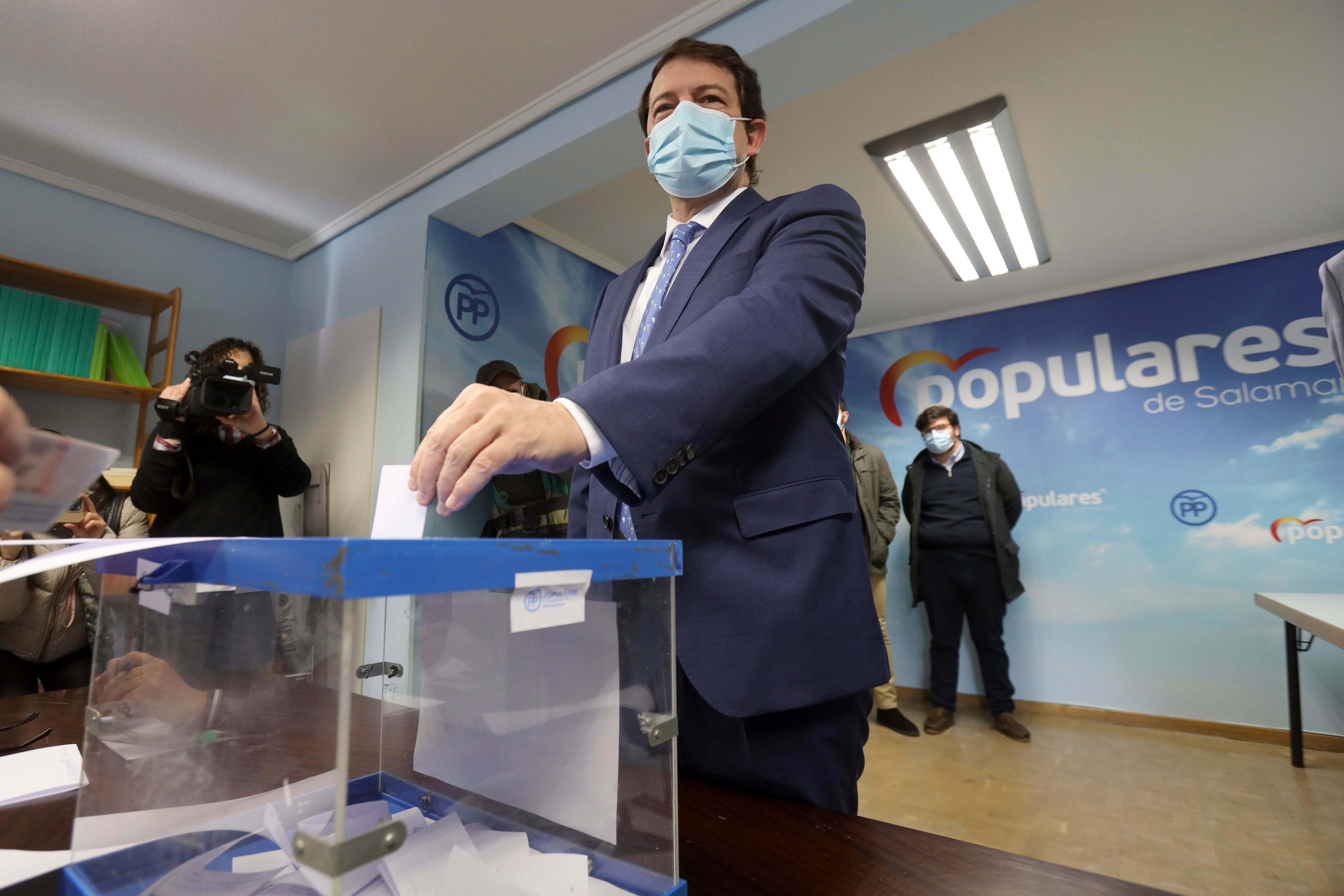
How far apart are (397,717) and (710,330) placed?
0.37 metres

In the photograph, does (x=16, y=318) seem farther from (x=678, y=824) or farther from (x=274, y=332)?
(x=678, y=824)

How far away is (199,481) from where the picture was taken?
2.12m

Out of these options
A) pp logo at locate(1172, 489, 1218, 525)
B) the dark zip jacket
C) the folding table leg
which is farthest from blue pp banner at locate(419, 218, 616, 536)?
the folding table leg

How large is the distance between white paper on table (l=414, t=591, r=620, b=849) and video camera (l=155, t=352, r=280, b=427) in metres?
1.76

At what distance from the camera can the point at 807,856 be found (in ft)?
1.47

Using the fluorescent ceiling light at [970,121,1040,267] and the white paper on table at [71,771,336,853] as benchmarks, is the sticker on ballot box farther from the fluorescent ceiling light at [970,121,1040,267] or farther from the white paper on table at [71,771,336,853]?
the fluorescent ceiling light at [970,121,1040,267]

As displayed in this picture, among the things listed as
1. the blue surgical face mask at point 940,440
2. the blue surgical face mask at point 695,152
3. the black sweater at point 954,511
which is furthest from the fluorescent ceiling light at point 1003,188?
the blue surgical face mask at point 695,152

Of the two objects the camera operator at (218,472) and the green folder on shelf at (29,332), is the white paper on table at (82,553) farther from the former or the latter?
the green folder on shelf at (29,332)

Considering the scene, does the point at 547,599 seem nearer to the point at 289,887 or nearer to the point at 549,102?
the point at 289,887

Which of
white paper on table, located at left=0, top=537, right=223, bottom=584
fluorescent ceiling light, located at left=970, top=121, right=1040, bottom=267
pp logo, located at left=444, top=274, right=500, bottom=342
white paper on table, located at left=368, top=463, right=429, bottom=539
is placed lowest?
white paper on table, located at left=0, top=537, right=223, bottom=584

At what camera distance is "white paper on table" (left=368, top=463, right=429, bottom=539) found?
1.30 feet

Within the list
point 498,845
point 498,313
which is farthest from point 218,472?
point 498,845

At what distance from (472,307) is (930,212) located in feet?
7.17

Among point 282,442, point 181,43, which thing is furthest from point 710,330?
point 181,43
